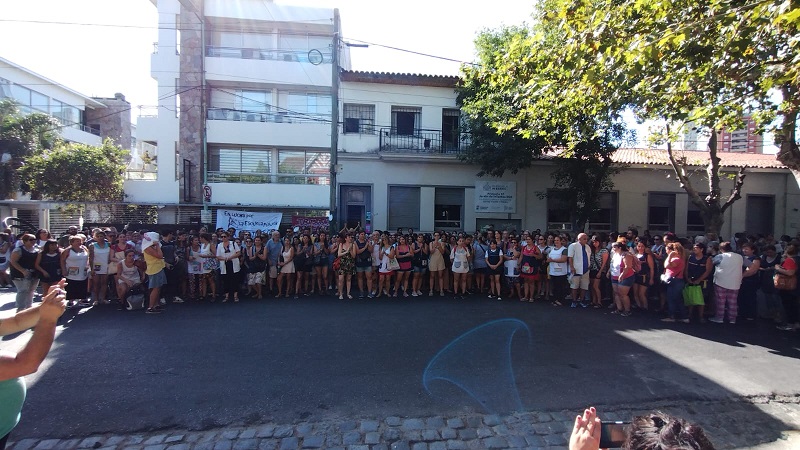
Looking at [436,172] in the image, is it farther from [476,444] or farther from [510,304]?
[476,444]

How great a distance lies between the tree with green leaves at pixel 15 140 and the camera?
18.3 metres

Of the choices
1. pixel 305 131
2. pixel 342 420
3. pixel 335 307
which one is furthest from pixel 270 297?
pixel 305 131

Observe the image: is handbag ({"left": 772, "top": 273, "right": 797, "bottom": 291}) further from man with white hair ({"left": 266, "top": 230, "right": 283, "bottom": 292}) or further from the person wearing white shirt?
man with white hair ({"left": 266, "top": 230, "right": 283, "bottom": 292})

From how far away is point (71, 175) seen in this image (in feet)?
60.0

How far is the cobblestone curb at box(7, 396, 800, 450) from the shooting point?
11.9ft

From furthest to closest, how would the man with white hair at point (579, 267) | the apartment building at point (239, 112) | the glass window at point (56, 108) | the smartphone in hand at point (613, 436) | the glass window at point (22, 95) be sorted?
the glass window at point (56, 108) < the glass window at point (22, 95) < the apartment building at point (239, 112) < the man with white hair at point (579, 267) < the smartphone in hand at point (613, 436)

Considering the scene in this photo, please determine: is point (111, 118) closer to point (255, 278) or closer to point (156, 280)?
point (255, 278)

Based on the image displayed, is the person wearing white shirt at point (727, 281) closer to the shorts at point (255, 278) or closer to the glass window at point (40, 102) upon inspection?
the shorts at point (255, 278)

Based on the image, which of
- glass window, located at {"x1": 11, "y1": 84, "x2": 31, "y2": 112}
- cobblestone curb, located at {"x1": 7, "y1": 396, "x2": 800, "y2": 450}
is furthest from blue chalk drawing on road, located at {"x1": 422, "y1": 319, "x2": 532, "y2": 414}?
glass window, located at {"x1": 11, "y1": 84, "x2": 31, "y2": 112}

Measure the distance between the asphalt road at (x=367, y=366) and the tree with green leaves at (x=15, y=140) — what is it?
14399mm

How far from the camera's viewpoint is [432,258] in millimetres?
10469

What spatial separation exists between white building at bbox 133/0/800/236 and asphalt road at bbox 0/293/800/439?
8.94 metres

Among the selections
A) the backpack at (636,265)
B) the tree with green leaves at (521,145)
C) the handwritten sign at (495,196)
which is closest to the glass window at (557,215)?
the tree with green leaves at (521,145)

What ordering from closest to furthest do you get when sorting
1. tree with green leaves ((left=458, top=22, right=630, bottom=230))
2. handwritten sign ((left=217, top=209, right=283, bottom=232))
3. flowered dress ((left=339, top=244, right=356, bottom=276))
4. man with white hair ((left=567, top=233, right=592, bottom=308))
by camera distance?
1. man with white hair ((left=567, top=233, right=592, bottom=308))
2. flowered dress ((left=339, top=244, right=356, bottom=276))
3. tree with green leaves ((left=458, top=22, right=630, bottom=230))
4. handwritten sign ((left=217, top=209, right=283, bottom=232))
